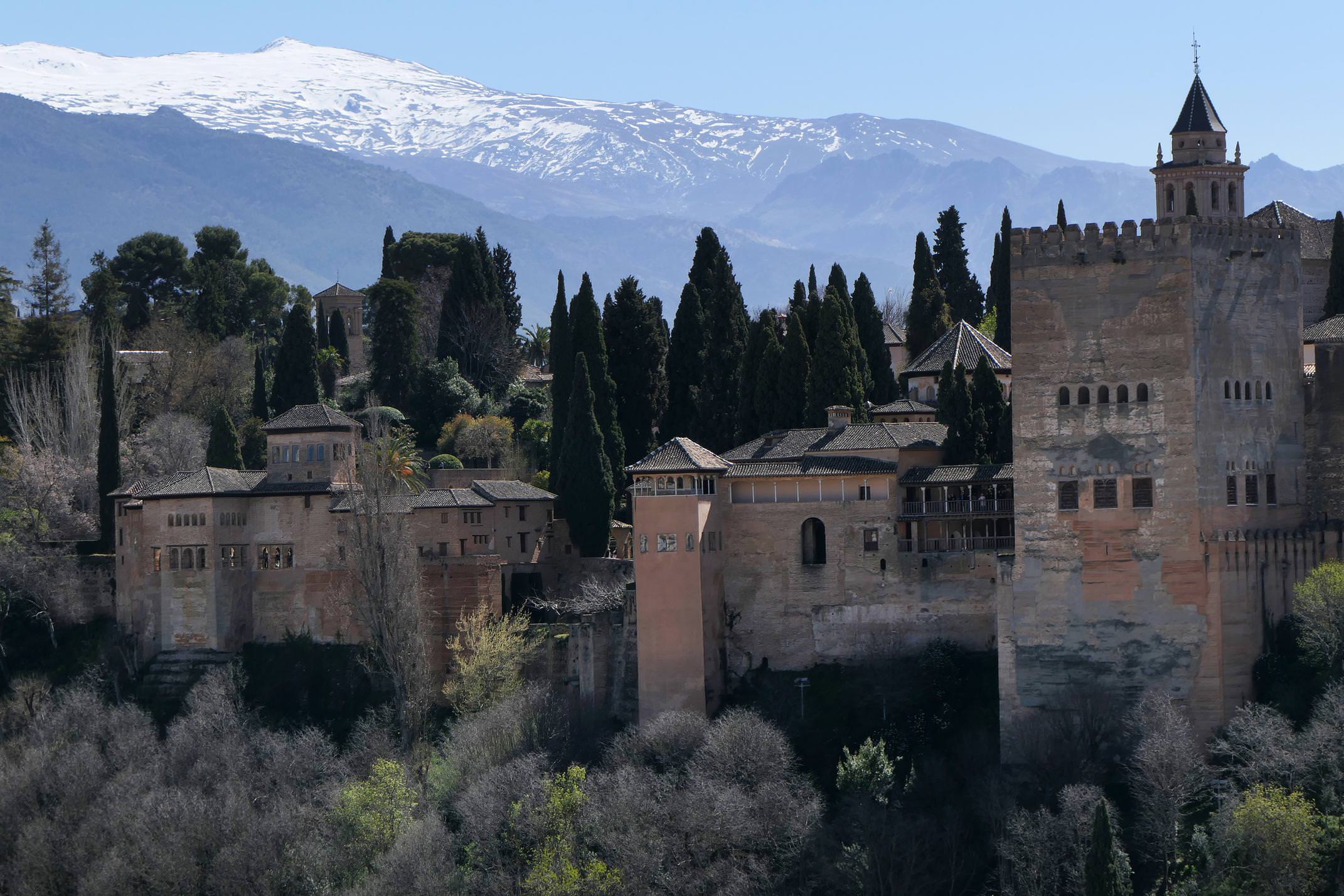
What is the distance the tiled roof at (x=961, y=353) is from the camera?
61562 mm

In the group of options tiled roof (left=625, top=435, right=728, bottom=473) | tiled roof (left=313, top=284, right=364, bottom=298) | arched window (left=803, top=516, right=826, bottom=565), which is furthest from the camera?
tiled roof (left=313, top=284, right=364, bottom=298)

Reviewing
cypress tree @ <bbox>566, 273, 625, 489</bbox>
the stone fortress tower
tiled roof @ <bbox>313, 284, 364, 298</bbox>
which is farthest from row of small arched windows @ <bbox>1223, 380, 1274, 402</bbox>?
tiled roof @ <bbox>313, 284, 364, 298</bbox>

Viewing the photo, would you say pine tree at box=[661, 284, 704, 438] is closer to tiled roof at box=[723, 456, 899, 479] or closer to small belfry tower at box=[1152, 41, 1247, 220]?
tiled roof at box=[723, 456, 899, 479]

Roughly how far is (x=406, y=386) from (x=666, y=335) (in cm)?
1179

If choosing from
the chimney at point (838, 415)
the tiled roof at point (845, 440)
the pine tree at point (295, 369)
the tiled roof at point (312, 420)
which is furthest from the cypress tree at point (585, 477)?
the pine tree at point (295, 369)

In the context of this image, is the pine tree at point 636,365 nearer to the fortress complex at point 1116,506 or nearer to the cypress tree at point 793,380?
the cypress tree at point 793,380

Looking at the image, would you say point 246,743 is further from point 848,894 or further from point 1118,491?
point 1118,491

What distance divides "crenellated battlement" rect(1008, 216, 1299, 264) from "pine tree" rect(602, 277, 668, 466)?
18.8 metres

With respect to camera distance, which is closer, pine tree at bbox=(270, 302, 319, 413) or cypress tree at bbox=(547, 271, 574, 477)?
cypress tree at bbox=(547, 271, 574, 477)

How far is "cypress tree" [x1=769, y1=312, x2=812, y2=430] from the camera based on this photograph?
205 ft

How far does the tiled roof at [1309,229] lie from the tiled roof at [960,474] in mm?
9340

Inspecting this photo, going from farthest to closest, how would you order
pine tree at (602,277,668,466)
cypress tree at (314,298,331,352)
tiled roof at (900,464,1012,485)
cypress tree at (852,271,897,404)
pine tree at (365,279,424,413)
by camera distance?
cypress tree at (314,298,331,352) < pine tree at (365,279,424,413) < pine tree at (602,277,668,466) < cypress tree at (852,271,897,404) < tiled roof at (900,464,1012,485)

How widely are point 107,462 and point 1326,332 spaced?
3669 cm

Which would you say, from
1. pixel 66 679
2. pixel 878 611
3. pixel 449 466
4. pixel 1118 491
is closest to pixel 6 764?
pixel 66 679
